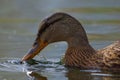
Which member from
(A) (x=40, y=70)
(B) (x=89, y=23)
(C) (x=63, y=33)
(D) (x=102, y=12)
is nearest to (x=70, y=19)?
(C) (x=63, y=33)

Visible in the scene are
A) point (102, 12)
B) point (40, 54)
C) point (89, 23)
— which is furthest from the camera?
point (102, 12)

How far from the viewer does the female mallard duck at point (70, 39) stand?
10773 millimetres

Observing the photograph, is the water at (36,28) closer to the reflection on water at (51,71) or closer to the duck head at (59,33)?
the reflection on water at (51,71)

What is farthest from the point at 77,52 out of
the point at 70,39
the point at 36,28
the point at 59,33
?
the point at 36,28

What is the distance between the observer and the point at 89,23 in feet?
49.8

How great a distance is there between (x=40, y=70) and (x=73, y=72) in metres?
0.58

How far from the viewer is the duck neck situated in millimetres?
10828

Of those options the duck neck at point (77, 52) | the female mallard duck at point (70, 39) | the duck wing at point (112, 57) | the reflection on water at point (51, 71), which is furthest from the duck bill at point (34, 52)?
the duck wing at point (112, 57)

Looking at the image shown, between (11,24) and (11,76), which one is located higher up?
(11,24)

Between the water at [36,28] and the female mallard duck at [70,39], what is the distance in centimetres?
22

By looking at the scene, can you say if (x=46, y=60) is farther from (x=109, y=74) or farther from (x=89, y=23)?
(x=89, y=23)

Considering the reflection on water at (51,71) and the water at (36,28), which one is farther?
the water at (36,28)

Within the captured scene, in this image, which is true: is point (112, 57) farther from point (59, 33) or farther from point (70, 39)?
point (59, 33)

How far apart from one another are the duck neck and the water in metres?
0.19
